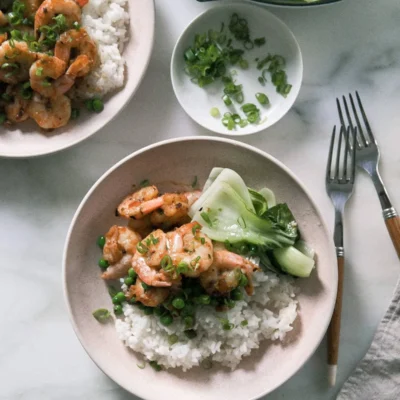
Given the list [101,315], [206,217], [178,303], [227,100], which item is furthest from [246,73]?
[101,315]

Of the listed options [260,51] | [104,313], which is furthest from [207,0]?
[104,313]

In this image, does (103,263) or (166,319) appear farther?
(103,263)

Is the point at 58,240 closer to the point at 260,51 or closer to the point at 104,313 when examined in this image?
the point at 104,313

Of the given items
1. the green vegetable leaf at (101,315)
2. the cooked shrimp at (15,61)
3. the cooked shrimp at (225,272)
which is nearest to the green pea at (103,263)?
the green vegetable leaf at (101,315)

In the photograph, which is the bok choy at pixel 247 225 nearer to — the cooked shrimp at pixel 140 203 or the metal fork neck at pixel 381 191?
the cooked shrimp at pixel 140 203

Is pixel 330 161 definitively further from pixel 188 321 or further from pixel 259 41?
pixel 188 321

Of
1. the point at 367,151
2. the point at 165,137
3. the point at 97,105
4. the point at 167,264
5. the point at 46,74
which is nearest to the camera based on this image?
the point at 167,264

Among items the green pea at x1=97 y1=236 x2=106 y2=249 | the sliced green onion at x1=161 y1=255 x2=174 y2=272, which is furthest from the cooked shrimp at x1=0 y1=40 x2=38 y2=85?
the sliced green onion at x1=161 y1=255 x2=174 y2=272
